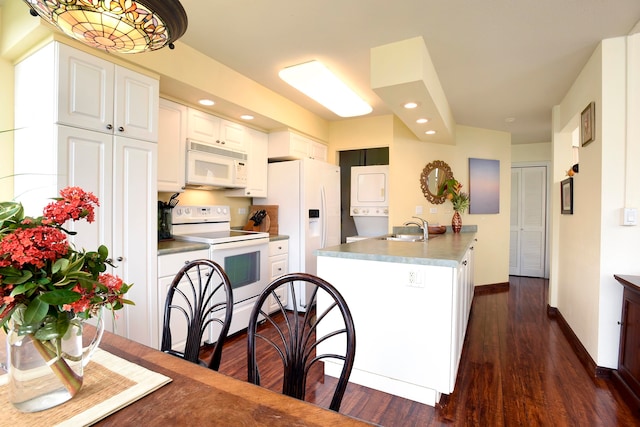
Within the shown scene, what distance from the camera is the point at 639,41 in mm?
2145

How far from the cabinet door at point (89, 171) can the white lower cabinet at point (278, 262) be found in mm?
1642

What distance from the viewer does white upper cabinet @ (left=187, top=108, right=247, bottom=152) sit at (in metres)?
2.92

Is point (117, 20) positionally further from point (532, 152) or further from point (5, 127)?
point (532, 152)

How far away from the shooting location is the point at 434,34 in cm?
225

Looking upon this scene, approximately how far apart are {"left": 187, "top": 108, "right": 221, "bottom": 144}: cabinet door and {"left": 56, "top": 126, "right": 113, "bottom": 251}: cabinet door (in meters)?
0.96

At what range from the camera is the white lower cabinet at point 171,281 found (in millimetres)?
Answer: 2320

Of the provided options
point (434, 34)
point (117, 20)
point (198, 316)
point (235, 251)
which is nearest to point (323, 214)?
point (235, 251)

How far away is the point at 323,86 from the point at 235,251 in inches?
69.6

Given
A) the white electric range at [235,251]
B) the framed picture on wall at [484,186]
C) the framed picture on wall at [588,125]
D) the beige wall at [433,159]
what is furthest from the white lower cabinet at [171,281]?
the framed picture on wall at [484,186]

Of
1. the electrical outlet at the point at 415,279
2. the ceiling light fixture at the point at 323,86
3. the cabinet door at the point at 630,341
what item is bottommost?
the cabinet door at the point at 630,341

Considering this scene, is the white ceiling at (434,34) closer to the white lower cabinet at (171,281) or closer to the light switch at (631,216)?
the light switch at (631,216)

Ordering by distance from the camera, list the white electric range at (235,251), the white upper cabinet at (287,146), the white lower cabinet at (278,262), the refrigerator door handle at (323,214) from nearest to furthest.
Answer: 1. the white electric range at (235,251)
2. the white lower cabinet at (278,262)
3. the white upper cabinet at (287,146)
4. the refrigerator door handle at (323,214)

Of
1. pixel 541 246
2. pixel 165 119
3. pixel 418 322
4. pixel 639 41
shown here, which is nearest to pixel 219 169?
pixel 165 119

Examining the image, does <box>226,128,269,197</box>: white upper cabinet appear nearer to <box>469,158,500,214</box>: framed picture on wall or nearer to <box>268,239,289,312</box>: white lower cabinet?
<box>268,239,289,312</box>: white lower cabinet
